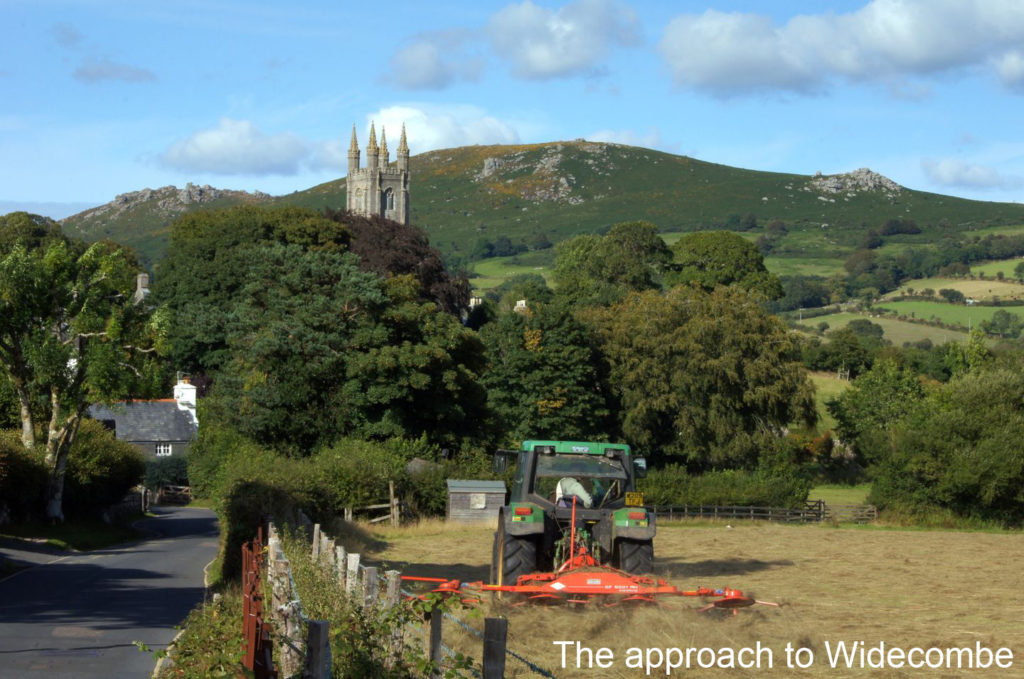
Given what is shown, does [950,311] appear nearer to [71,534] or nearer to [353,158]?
[353,158]

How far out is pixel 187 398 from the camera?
74625 mm

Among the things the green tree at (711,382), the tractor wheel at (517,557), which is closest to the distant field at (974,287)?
the green tree at (711,382)

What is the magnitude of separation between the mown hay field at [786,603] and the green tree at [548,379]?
74.5 ft

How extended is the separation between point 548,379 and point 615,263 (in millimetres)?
41737

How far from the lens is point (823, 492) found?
6575cm

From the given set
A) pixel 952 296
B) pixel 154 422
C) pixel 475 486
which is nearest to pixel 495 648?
pixel 475 486

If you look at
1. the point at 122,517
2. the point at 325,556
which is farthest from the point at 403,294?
the point at 325,556

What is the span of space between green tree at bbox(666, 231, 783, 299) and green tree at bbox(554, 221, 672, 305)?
196 cm

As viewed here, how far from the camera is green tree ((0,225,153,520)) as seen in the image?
36781mm

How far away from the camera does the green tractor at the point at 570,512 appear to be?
16.5 m

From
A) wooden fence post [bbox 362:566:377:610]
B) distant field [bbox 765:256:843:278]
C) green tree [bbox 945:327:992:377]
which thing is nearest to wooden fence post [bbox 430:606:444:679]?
wooden fence post [bbox 362:566:377:610]

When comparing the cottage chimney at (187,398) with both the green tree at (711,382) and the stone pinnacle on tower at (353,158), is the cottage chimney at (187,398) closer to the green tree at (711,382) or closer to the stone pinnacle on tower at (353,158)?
the green tree at (711,382)

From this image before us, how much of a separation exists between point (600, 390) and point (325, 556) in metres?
49.2

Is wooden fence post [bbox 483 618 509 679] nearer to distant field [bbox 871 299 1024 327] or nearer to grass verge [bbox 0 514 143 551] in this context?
grass verge [bbox 0 514 143 551]
